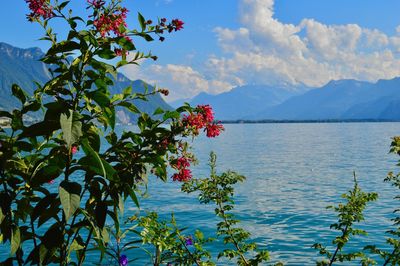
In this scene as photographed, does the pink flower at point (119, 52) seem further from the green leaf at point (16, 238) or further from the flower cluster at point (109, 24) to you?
the green leaf at point (16, 238)

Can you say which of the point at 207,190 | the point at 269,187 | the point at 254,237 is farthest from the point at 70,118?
the point at 269,187

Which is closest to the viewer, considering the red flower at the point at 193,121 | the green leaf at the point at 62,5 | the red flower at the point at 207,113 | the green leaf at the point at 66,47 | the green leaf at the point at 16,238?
the green leaf at the point at 16,238

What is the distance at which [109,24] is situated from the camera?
15.2ft

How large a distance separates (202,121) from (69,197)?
1888 millimetres

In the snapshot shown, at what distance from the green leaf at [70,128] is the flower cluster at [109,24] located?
1.36 meters

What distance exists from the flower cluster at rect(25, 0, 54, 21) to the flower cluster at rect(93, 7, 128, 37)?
55 cm

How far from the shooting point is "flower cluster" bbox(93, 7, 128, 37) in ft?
15.0

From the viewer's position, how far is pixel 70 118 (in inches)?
142

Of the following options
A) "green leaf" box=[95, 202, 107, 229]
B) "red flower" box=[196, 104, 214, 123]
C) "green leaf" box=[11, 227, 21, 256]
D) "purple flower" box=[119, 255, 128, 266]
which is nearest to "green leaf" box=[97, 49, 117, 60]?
"red flower" box=[196, 104, 214, 123]

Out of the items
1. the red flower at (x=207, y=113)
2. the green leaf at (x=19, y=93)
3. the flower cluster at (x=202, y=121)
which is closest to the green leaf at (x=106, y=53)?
the green leaf at (x=19, y=93)

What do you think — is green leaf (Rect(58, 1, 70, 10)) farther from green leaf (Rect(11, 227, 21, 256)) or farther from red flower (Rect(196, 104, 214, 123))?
green leaf (Rect(11, 227, 21, 256))

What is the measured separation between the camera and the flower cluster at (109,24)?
4.59 metres

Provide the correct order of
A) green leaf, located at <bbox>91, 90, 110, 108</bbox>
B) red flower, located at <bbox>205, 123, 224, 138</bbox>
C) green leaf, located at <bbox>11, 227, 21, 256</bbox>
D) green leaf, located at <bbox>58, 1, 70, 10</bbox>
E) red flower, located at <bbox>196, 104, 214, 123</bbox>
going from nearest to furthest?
green leaf, located at <bbox>91, 90, 110, 108</bbox> < green leaf, located at <bbox>11, 227, 21, 256</bbox> < green leaf, located at <bbox>58, 1, 70, 10</bbox> < red flower, located at <bbox>196, 104, 214, 123</bbox> < red flower, located at <bbox>205, 123, 224, 138</bbox>

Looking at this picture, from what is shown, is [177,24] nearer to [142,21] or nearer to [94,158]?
[142,21]
